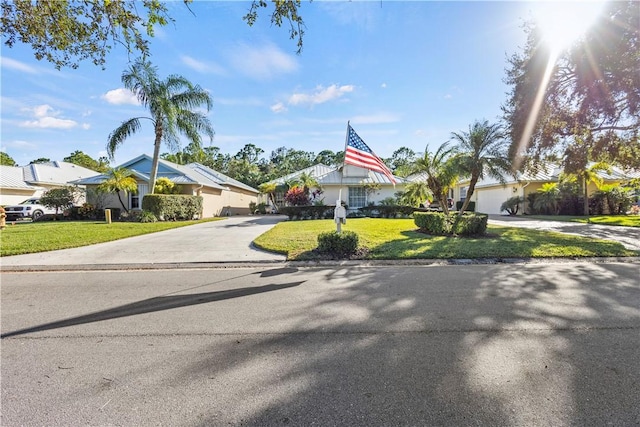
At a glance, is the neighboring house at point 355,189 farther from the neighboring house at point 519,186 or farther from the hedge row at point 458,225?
the hedge row at point 458,225

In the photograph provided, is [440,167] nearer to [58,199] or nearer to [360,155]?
[360,155]

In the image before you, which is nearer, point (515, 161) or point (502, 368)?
point (502, 368)

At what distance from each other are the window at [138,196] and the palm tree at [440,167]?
18748 mm

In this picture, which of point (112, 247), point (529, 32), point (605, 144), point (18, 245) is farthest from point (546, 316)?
point (605, 144)

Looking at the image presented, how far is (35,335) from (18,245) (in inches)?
342

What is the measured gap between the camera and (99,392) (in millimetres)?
2631

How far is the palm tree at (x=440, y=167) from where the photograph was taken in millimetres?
13086

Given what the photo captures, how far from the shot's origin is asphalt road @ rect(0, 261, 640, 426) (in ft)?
7.75

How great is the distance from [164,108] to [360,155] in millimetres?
15401

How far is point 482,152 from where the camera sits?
12703 mm

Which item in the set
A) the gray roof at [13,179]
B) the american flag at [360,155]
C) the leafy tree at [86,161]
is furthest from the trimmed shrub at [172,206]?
the leafy tree at [86,161]

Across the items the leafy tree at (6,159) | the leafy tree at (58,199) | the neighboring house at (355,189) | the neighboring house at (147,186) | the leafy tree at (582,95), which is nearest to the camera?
the leafy tree at (582,95)

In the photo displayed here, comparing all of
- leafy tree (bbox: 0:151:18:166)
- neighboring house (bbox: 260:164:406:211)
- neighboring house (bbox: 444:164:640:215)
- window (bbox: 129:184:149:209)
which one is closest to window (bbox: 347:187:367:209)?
neighboring house (bbox: 260:164:406:211)

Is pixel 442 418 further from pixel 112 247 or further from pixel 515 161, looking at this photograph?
pixel 515 161
